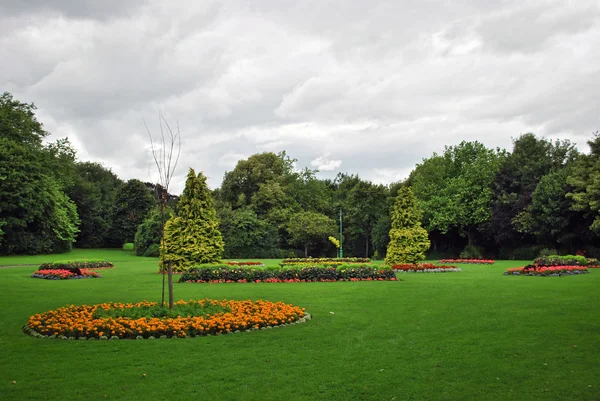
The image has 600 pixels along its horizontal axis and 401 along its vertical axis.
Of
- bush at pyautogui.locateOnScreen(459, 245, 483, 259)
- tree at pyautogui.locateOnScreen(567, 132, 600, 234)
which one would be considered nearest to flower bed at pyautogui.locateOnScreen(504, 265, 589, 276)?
tree at pyautogui.locateOnScreen(567, 132, 600, 234)

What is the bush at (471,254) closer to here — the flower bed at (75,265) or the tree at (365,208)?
the tree at (365,208)

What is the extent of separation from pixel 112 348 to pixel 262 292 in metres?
7.94

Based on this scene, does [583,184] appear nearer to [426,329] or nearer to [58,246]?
[426,329]

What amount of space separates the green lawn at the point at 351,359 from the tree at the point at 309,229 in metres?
38.5

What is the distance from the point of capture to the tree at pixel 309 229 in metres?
50.8

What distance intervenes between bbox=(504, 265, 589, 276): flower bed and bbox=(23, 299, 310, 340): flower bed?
48.3 feet

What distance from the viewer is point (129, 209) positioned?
59.7 m

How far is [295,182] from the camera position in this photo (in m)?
65.1

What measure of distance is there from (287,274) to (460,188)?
29768 millimetres

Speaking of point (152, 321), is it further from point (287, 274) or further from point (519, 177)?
point (519, 177)

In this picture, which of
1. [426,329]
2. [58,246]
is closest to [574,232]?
[426,329]

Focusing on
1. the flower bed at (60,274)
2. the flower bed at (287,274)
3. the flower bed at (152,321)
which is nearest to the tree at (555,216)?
the flower bed at (287,274)

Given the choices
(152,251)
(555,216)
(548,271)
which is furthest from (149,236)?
(548,271)

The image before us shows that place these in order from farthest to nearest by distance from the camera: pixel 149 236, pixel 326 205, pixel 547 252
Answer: pixel 326 205 < pixel 149 236 < pixel 547 252
